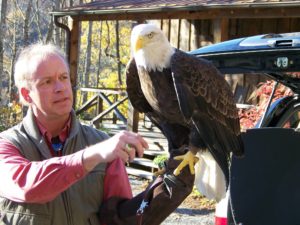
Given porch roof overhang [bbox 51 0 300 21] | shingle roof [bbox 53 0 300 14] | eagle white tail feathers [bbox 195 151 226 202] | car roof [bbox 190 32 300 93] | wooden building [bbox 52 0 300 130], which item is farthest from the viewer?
wooden building [bbox 52 0 300 130]

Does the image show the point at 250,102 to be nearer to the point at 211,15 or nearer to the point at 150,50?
the point at 211,15

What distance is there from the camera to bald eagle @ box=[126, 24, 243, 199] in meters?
3.55

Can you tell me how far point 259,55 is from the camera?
3.36 metres

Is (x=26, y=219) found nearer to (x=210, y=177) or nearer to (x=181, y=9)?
(x=210, y=177)

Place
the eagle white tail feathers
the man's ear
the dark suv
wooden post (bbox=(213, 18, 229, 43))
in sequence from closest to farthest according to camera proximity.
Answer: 1. the man's ear
2. the dark suv
3. the eagle white tail feathers
4. wooden post (bbox=(213, 18, 229, 43))

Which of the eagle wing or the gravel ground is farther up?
the eagle wing

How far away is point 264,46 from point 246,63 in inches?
6.3

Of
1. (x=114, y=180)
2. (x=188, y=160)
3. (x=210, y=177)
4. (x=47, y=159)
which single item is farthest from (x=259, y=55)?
(x=47, y=159)

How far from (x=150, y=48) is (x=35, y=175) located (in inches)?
68.8


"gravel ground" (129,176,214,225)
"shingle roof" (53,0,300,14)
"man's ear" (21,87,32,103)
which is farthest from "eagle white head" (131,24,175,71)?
"shingle roof" (53,0,300,14)

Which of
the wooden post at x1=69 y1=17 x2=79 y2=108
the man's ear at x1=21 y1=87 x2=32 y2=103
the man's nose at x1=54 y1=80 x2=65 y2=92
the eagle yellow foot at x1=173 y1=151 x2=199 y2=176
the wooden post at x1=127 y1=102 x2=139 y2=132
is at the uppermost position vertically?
the man's nose at x1=54 y1=80 x2=65 y2=92

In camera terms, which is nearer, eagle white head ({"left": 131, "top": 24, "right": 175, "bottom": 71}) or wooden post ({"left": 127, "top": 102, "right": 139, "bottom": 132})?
eagle white head ({"left": 131, "top": 24, "right": 175, "bottom": 71})

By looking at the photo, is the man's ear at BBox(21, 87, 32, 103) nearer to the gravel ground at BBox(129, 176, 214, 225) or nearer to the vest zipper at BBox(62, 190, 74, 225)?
the vest zipper at BBox(62, 190, 74, 225)

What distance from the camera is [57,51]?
2480 mm
